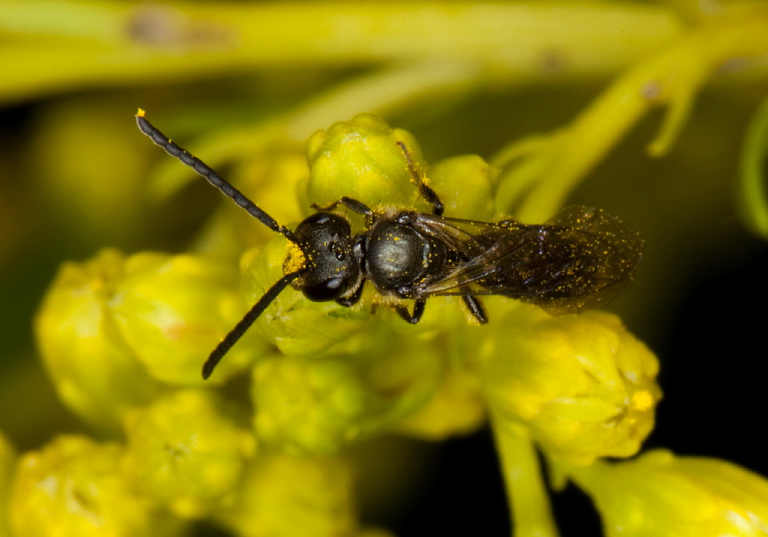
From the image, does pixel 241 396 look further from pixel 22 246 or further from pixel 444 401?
pixel 22 246

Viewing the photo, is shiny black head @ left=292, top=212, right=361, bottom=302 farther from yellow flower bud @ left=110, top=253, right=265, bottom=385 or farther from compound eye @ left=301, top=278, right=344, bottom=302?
yellow flower bud @ left=110, top=253, right=265, bottom=385

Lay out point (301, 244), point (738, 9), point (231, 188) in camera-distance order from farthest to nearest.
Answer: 1. point (738, 9)
2. point (231, 188)
3. point (301, 244)

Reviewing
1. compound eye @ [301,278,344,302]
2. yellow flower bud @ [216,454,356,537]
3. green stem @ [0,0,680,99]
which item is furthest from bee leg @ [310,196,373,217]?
green stem @ [0,0,680,99]

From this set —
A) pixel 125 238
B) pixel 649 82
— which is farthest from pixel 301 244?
pixel 125 238

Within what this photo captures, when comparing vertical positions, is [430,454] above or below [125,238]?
below

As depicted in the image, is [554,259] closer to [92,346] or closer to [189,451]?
[189,451]
